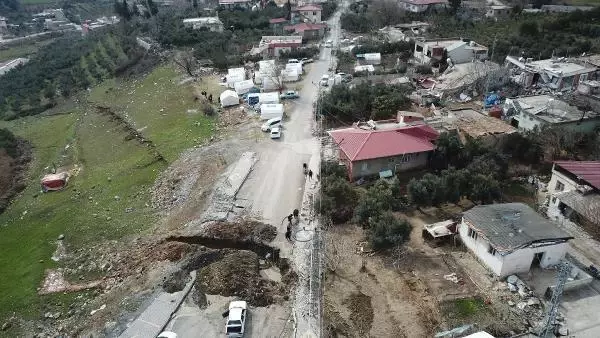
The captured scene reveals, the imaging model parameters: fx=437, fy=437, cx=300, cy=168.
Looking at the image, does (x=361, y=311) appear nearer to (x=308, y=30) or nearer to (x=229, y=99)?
(x=229, y=99)

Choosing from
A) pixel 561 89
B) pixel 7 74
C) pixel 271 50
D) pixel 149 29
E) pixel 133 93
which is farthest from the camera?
pixel 149 29

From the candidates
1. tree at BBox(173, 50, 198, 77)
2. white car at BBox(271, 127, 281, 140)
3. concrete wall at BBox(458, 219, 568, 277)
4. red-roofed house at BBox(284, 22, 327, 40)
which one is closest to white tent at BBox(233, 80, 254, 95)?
white car at BBox(271, 127, 281, 140)

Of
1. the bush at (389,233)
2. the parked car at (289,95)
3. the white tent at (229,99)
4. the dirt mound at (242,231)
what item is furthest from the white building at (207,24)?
the bush at (389,233)

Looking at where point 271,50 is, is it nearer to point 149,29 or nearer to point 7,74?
point 149,29

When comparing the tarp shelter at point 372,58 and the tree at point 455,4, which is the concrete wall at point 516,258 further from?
the tree at point 455,4

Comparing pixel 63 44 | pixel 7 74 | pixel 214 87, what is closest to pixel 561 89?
pixel 214 87

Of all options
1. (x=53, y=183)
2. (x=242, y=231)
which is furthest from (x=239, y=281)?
(x=53, y=183)
